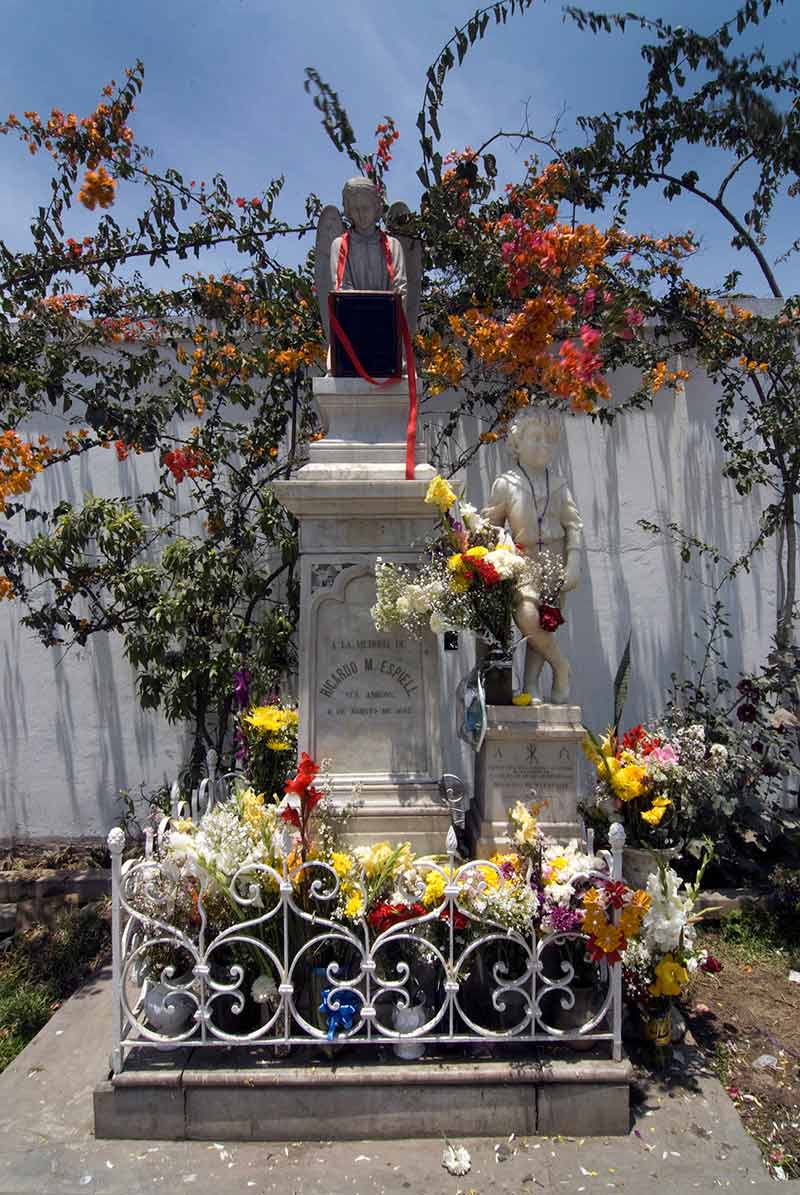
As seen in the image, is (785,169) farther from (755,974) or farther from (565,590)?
(755,974)

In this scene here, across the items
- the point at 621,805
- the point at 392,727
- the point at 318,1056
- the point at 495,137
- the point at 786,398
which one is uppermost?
the point at 495,137

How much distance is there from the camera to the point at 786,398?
16.5 ft

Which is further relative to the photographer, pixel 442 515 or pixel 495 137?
pixel 495 137

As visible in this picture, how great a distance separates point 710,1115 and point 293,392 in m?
4.22

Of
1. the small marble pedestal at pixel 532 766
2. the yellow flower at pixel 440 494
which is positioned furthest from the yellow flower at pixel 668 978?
the yellow flower at pixel 440 494

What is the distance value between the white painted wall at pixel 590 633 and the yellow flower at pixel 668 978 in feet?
8.67

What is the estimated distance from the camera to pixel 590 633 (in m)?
5.64

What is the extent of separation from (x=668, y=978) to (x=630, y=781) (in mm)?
780

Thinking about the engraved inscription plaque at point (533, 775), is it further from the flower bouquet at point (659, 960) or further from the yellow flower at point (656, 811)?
the flower bouquet at point (659, 960)

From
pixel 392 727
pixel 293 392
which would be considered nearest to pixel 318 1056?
pixel 392 727

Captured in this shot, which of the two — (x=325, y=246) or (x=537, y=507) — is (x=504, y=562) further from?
(x=325, y=246)

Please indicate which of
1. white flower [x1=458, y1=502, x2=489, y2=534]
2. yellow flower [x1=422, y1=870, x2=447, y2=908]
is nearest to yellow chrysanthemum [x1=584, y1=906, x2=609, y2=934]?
yellow flower [x1=422, y1=870, x2=447, y2=908]

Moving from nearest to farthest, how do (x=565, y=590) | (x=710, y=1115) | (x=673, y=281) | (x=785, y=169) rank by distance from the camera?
(x=710, y=1115)
(x=565, y=590)
(x=785, y=169)
(x=673, y=281)

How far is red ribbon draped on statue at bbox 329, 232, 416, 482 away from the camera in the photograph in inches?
138
